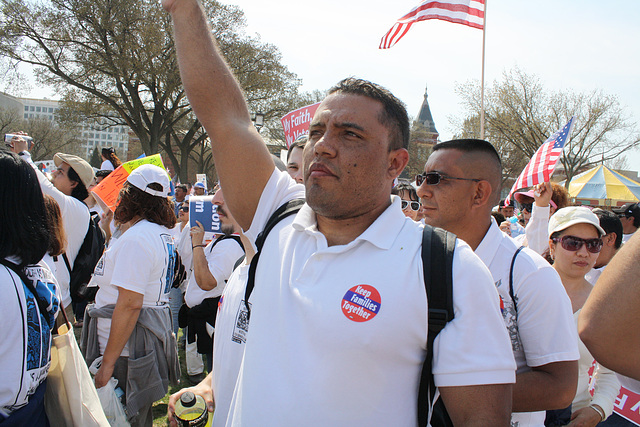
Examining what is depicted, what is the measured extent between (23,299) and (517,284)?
84.6 inches

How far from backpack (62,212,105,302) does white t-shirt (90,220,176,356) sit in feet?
2.83

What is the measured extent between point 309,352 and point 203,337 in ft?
11.3

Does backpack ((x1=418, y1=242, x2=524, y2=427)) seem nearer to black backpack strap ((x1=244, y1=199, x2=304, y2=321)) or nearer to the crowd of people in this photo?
the crowd of people

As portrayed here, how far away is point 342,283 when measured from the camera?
53.5 inches

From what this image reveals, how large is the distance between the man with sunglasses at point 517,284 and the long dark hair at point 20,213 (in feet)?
6.32

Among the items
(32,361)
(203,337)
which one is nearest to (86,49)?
(203,337)

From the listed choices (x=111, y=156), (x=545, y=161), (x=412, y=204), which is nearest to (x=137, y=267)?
(x=412, y=204)

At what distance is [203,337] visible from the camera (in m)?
4.45

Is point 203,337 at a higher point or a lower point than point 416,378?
lower

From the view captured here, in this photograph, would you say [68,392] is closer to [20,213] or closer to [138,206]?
[20,213]

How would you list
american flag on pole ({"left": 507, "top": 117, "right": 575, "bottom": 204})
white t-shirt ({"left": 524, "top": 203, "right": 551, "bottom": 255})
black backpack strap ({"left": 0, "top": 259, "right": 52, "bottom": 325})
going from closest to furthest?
black backpack strap ({"left": 0, "top": 259, "right": 52, "bottom": 325})
white t-shirt ({"left": 524, "top": 203, "right": 551, "bottom": 255})
american flag on pole ({"left": 507, "top": 117, "right": 575, "bottom": 204})

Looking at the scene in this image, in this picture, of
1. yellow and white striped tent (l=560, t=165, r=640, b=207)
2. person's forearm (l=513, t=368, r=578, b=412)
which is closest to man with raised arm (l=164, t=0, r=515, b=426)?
person's forearm (l=513, t=368, r=578, b=412)

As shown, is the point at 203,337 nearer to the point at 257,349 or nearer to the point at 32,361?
the point at 32,361

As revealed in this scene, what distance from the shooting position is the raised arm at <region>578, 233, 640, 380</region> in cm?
117
